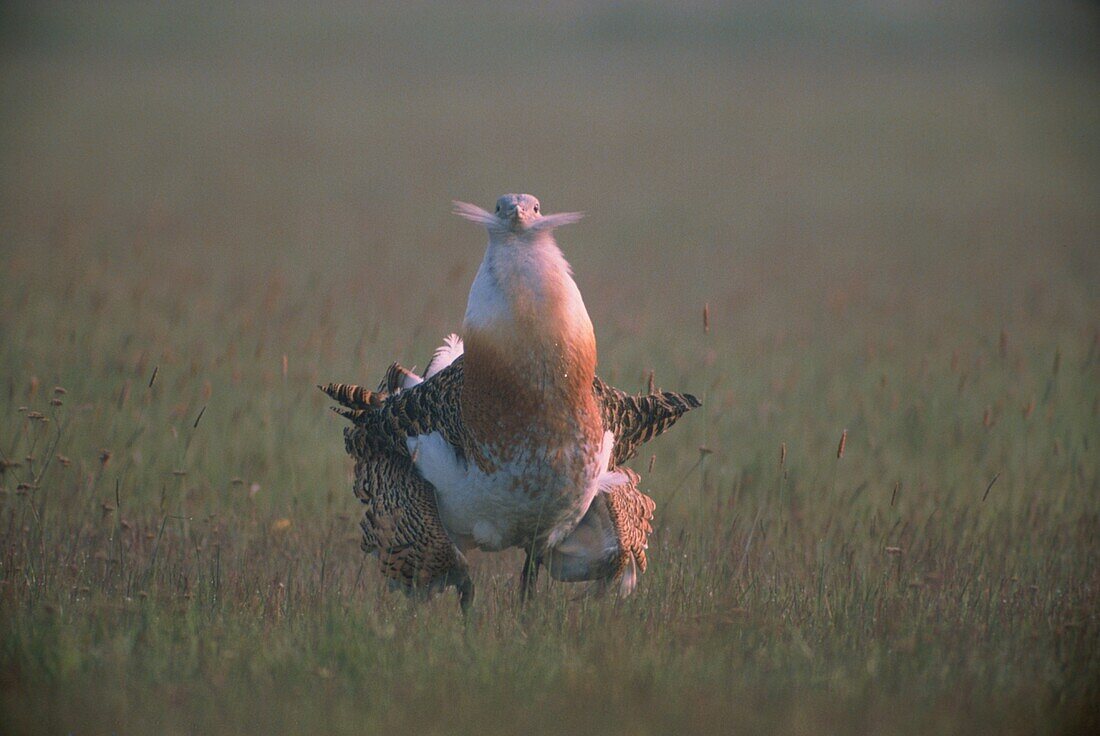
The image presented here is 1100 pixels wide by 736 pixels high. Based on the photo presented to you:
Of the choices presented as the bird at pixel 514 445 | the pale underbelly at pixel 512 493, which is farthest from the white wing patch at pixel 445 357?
the pale underbelly at pixel 512 493

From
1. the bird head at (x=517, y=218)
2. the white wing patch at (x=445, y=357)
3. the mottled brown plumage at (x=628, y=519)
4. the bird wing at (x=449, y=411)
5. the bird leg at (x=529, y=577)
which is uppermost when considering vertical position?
the bird head at (x=517, y=218)

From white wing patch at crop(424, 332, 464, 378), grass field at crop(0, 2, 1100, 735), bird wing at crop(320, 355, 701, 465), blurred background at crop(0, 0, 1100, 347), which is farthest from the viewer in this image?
blurred background at crop(0, 0, 1100, 347)

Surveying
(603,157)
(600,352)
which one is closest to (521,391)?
(600,352)

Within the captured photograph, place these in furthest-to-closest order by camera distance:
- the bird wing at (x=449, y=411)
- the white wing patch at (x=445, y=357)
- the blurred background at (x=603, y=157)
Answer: the blurred background at (x=603, y=157) → the white wing patch at (x=445, y=357) → the bird wing at (x=449, y=411)

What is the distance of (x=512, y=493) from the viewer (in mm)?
4320

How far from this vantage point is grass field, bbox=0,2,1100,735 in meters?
3.96

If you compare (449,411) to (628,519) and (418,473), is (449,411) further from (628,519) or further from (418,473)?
(628,519)

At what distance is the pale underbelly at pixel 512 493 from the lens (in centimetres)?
431

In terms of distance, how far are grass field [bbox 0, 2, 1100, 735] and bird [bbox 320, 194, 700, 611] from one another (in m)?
0.25

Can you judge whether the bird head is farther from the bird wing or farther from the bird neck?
the bird wing

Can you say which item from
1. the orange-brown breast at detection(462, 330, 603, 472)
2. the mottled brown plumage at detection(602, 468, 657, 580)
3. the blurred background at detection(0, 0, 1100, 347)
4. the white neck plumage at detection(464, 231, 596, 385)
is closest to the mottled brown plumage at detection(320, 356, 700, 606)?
the mottled brown plumage at detection(602, 468, 657, 580)

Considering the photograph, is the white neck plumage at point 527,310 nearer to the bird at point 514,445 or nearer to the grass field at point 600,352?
the bird at point 514,445

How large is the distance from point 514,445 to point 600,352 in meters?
4.06

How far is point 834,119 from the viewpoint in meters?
19.7
